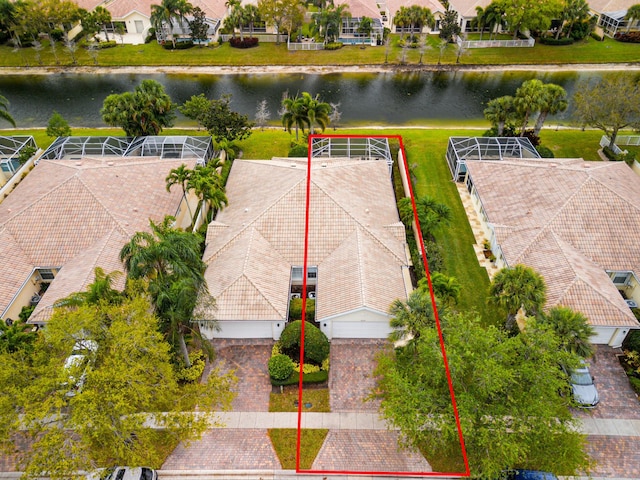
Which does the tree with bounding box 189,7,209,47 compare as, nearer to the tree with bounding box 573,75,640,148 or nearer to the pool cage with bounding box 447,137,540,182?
the pool cage with bounding box 447,137,540,182

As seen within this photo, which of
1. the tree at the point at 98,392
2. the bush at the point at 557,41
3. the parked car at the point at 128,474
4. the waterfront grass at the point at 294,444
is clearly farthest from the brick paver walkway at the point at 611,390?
the bush at the point at 557,41

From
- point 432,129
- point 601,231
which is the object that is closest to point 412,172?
point 432,129

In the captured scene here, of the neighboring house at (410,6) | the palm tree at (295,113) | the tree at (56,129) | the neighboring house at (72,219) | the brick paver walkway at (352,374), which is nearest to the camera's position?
the brick paver walkway at (352,374)

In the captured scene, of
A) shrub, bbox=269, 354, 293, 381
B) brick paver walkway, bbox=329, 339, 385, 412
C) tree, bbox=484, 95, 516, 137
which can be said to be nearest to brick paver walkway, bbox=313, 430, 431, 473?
brick paver walkway, bbox=329, 339, 385, 412

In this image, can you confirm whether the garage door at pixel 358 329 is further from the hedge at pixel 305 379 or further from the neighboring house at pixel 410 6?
the neighboring house at pixel 410 6

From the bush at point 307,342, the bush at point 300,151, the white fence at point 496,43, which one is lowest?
the bush at point 307,342

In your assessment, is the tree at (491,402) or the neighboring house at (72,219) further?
the neighboring house at (72,219)
